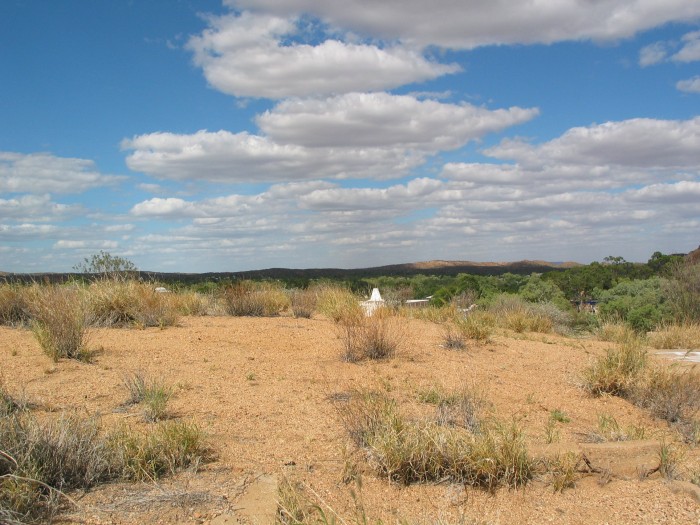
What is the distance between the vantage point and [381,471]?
448cm

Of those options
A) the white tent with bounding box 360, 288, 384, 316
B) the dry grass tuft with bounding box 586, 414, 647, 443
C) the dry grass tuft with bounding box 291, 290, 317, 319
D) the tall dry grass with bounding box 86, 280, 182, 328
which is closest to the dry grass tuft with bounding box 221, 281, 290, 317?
the dry grass tuft with bounding box 291, 290, 317, 319

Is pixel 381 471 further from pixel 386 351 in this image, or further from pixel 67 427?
pixel 386 351

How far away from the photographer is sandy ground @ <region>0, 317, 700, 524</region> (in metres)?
3.90

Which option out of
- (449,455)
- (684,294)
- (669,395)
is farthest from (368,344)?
(684,294)

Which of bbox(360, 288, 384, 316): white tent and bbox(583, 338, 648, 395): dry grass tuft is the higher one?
bbox(360, 288, 384, 316): white tent

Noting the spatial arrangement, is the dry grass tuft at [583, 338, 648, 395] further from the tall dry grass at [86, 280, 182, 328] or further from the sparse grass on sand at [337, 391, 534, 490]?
the tall dry grass at [86, 280, 182, 328]

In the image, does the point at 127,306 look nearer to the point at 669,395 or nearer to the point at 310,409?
the point at 310,409

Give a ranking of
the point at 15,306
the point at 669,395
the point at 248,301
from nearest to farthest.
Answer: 1. the point at 669,395
2. the point at 15,306
3. the point at 248,301

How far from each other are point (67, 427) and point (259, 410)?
219cm

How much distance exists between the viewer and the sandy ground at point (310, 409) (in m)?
3.90

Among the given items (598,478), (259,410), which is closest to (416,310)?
(259,410)

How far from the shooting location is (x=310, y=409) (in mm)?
6125

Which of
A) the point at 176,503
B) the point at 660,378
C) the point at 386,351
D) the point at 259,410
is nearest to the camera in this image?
the point at 176,503

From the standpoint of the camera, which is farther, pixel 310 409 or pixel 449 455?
pixel 310 409
